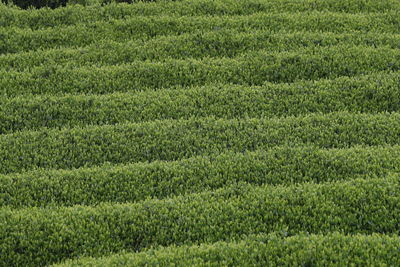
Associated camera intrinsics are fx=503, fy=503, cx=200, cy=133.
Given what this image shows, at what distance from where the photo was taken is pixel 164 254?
24.9 feet

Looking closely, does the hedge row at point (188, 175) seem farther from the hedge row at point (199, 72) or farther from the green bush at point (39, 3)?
the green bush at point (39, 3)

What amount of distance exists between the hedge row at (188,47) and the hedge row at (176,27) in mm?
416

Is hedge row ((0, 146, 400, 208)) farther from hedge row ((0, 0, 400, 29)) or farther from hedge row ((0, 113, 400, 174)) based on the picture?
hedge row ((0, 0, 400, 29))

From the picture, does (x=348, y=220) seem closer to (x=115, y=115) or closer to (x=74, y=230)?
(x=74, y=230)

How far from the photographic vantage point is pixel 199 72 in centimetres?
1306

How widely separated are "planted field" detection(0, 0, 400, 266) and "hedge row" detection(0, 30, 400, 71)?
0.16ft

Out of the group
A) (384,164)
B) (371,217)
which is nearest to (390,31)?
(384,164)

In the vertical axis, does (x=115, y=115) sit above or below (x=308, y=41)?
below

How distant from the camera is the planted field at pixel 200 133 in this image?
26.8 feet

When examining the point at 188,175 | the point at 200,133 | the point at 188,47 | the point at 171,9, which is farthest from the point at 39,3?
the point at 188,175

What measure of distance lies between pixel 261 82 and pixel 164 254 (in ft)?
21.3

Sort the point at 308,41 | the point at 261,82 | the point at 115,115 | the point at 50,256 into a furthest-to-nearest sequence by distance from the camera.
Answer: the point at 308,41, the point at 261,82, the point at 115,115, the point at 50,256

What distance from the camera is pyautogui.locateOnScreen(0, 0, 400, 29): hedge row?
15.5 metres

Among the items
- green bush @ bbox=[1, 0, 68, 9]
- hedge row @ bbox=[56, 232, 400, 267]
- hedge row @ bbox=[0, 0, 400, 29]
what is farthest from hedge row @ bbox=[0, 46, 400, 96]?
hedge row @ bbox=[56, 232, 400, 267]
